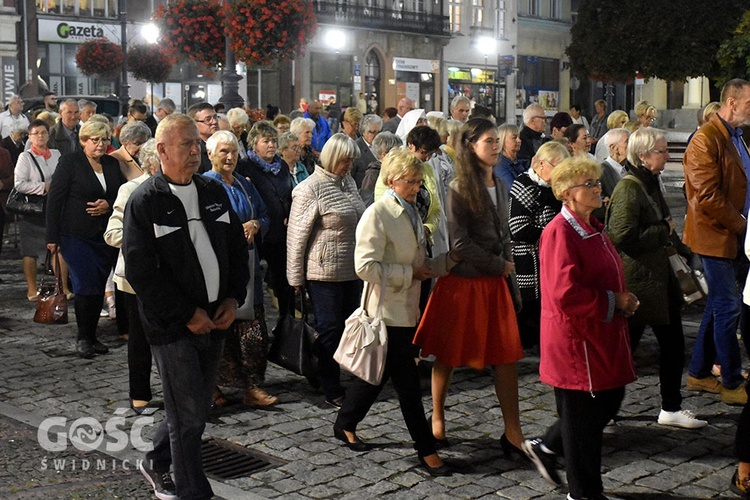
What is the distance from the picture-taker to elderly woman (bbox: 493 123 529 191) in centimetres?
921

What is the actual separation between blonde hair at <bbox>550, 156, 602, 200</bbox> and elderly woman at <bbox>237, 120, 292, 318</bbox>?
405 centimetres

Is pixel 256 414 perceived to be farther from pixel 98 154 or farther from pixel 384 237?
pixel 98 154

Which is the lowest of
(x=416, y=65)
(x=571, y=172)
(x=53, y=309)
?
(x=53, y=309)

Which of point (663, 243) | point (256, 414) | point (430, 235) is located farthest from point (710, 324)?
point (256, 414)

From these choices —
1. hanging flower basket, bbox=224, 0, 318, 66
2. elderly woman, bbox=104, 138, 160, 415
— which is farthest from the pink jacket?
hanging flower basket, bbox=224, 0, 318, 66

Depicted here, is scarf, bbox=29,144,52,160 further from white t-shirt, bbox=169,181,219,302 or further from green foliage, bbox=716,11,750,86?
green foliage, bbox=716,11,750,86

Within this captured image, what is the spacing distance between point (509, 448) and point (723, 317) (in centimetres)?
197

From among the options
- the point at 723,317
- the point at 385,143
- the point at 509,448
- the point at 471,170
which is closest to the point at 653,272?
the point at 723,317

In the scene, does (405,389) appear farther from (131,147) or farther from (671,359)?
(131,147)

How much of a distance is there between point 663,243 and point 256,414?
2.83 meters

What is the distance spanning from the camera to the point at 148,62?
36.8 metres

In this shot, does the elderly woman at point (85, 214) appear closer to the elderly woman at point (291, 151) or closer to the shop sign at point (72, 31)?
the elderly woman at point (291, 151)

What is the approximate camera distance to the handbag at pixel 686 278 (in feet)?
23.9

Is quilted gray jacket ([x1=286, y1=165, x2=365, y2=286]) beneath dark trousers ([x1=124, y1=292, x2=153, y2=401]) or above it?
above
